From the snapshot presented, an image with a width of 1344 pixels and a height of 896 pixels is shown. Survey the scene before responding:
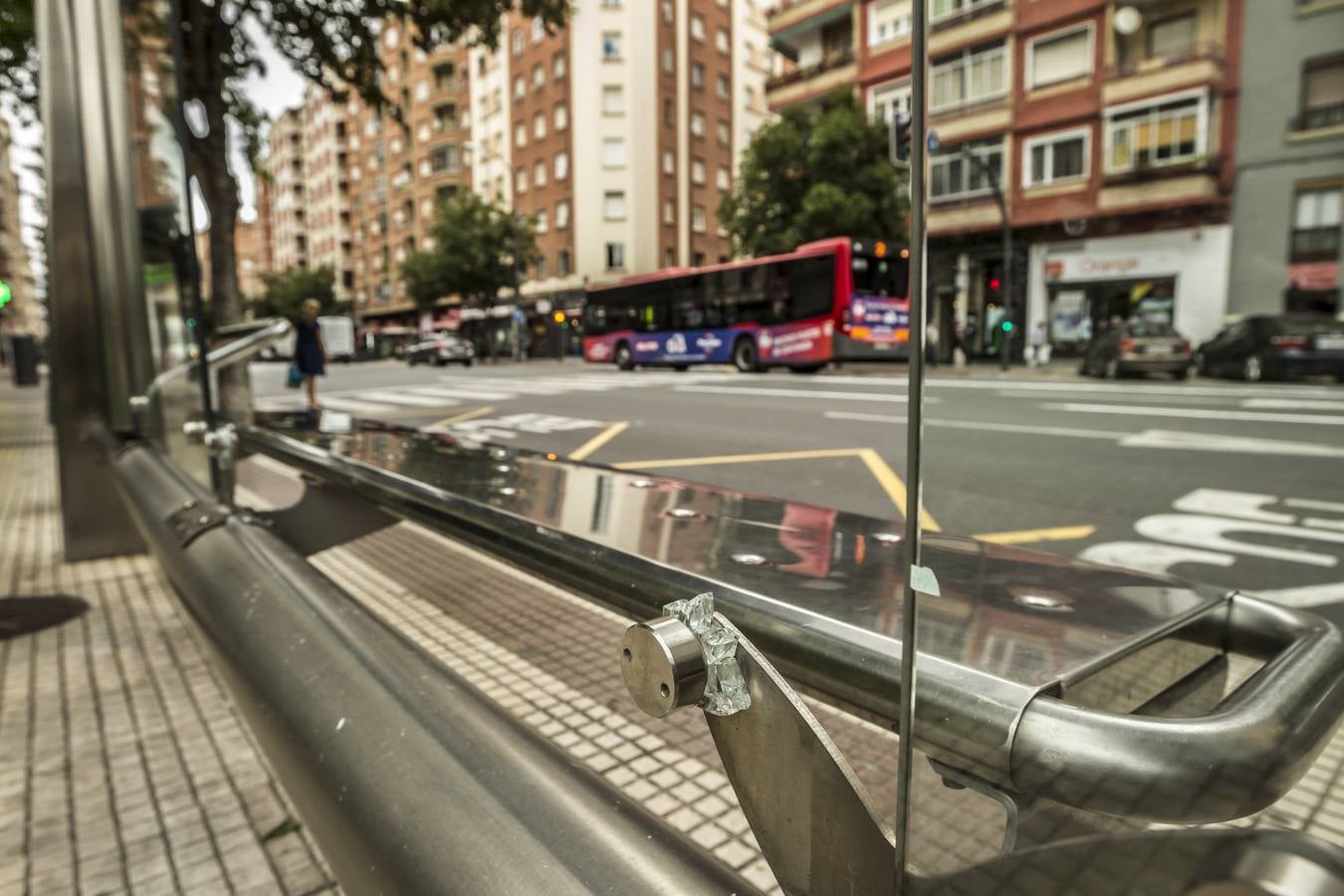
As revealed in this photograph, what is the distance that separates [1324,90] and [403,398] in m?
3.85

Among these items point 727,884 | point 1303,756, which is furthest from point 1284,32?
point 727,884

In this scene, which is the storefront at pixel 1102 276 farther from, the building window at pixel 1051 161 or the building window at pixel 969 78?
the building window at pixel 969 78

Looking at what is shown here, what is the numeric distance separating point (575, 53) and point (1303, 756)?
6.20 ft

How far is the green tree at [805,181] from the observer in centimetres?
126

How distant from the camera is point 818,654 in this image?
73cm

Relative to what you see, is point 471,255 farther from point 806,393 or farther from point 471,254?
point 806,393

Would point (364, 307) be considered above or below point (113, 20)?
below

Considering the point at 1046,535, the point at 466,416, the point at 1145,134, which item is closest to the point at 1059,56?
the point at 1145,134

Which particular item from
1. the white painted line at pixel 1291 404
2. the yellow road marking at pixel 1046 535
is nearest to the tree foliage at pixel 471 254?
the yellow road marking at pixel 1046 535

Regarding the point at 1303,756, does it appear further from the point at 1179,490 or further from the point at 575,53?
the point at 1179,490

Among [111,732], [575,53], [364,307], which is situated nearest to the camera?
[575,53]

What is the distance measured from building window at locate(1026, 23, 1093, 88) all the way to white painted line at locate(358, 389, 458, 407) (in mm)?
2332

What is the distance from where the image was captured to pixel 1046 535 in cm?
343

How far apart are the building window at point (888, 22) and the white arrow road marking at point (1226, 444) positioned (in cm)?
542
